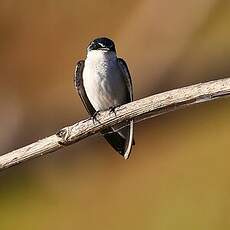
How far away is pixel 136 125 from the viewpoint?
3.44 meters

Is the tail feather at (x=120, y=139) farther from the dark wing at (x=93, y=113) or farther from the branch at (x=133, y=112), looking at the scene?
the branch at (x=133, y=112)

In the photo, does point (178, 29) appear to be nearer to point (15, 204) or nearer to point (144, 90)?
point (144, 90)

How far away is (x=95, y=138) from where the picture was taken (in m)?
3.52

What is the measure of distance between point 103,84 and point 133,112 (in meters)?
0.54

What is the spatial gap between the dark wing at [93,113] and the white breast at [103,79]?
0.06m

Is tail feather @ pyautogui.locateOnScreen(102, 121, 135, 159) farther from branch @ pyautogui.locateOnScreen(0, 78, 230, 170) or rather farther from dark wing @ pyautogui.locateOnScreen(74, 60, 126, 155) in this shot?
branch @ pyautogui.locateOnScreen(0, 78, 230, 170)

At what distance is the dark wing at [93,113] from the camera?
198cm

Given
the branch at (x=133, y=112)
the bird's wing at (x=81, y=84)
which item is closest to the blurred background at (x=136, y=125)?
the bird's wing at (x=81, y=84)

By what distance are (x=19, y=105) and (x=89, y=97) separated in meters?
1.61

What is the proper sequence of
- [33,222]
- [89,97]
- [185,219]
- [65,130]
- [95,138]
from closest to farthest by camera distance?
[65,130] → [89,97] → [185,219] → [33,222] → [95,138]

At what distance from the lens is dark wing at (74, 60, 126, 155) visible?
1.98m

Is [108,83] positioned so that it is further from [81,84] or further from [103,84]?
[81,84]

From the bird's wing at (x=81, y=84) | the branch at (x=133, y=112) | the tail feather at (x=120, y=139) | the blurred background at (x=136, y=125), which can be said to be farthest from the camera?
the blurred background at (x=136, y=125)

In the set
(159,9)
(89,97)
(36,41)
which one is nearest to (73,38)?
(36,41)
